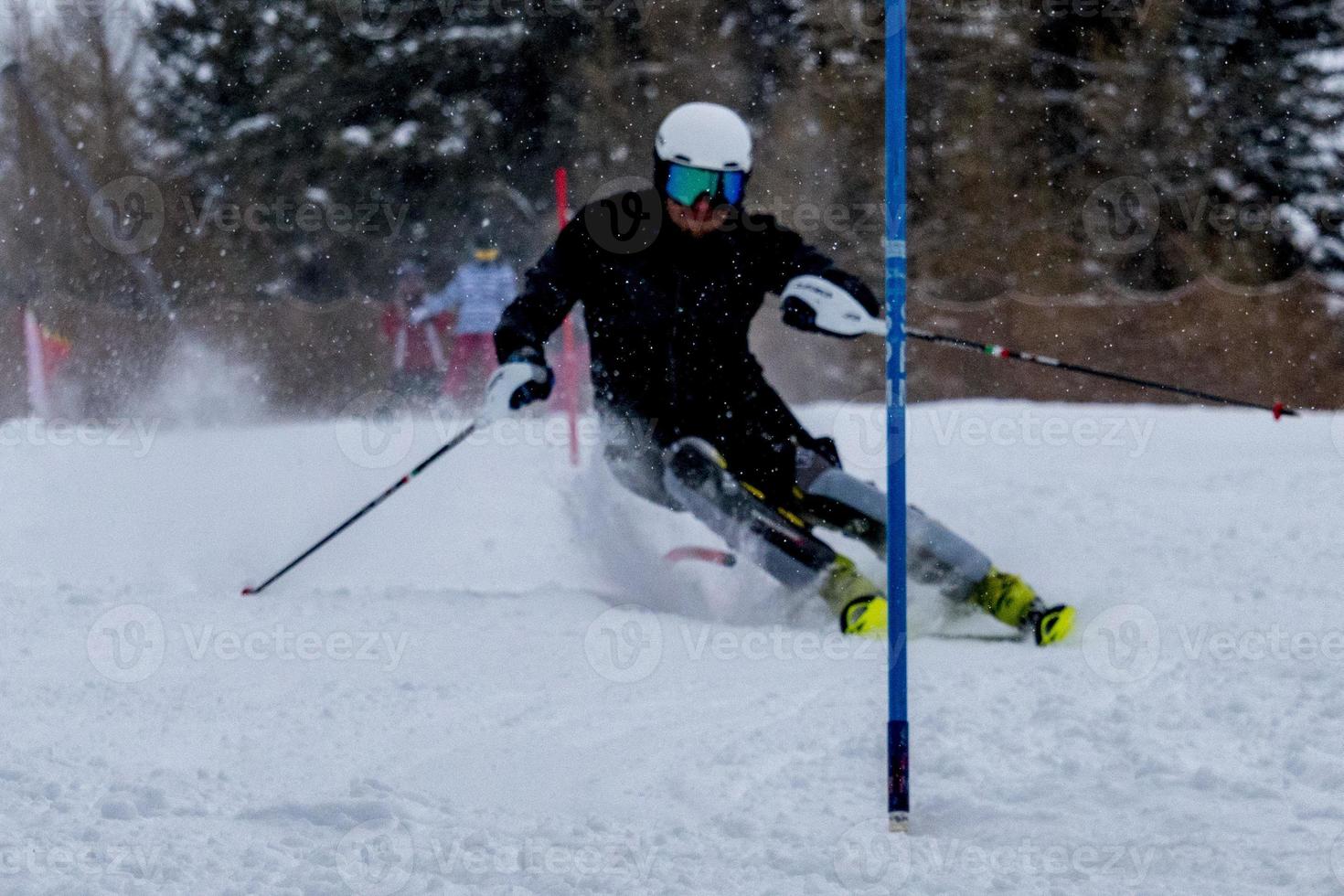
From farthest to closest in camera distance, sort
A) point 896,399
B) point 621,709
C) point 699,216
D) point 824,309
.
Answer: point 699,216 → point 824,309 → point 621,709 → point 896,399

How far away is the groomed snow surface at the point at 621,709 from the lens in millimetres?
2832

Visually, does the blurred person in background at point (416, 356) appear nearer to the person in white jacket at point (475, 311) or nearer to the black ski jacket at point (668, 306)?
the person in white jacket at point (475, 311)

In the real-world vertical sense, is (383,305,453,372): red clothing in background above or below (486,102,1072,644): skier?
below

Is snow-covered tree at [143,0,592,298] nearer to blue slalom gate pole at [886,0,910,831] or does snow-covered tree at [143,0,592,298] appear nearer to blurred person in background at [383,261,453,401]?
blurred person in background at [383,261,453,401]

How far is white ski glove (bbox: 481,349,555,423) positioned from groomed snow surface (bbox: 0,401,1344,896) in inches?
27.2

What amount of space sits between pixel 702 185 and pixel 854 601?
1618 millimetres

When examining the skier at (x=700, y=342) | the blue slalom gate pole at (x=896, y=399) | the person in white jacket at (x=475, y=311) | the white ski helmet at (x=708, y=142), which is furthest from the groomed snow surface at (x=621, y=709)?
the person in white jacket at (x=475, y=311)

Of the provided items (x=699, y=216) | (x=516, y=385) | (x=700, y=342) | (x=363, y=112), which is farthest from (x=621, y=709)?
(x=363, y=112)

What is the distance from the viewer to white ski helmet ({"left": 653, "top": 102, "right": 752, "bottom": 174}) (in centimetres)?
538

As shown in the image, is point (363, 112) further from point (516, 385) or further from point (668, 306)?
point (516, 385)

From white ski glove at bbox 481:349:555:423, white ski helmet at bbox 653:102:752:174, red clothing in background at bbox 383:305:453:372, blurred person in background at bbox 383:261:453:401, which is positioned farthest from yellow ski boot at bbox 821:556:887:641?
red clothing in background at bbox 383:305:453:372

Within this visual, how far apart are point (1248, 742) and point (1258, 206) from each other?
798 inches

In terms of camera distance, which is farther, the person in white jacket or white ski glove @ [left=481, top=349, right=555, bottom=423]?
the person in white jacket

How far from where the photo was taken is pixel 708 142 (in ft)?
17.6
